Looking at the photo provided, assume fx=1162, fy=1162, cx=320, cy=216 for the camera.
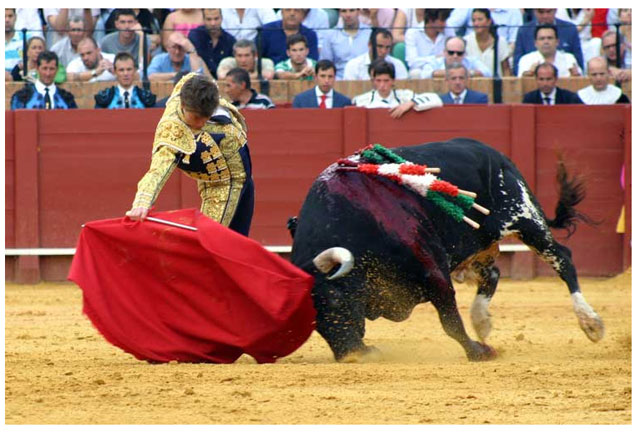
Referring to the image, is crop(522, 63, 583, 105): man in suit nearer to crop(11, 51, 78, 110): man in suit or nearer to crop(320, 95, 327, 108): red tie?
crop(320, 95, 327, 108): red tie

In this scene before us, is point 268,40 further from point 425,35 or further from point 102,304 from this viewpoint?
point 102,304

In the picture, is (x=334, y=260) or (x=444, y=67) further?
(x=444, y=67)

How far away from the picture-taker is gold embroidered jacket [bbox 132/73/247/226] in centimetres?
483

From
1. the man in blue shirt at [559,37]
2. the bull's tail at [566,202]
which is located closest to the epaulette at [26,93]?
the man in blue shirt at [559,37]

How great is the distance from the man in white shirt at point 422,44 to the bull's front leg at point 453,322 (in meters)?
4.47

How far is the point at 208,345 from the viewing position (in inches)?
194

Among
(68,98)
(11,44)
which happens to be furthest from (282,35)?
(11,44)

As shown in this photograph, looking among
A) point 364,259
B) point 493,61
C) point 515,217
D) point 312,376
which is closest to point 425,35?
point 493,61

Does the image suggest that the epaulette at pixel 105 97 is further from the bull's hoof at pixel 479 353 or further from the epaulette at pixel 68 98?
the bull's hoof at pixel 479 353

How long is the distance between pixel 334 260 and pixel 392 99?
4.40 meters

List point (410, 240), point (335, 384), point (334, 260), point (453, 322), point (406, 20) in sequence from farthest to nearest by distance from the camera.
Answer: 1. point (406, 20)
2. point (453, 322)
3. point (410, 240)
4. point (334, 260)
5. point (335, 384)

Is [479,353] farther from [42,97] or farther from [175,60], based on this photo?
[42,97]

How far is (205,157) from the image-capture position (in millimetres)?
5094
